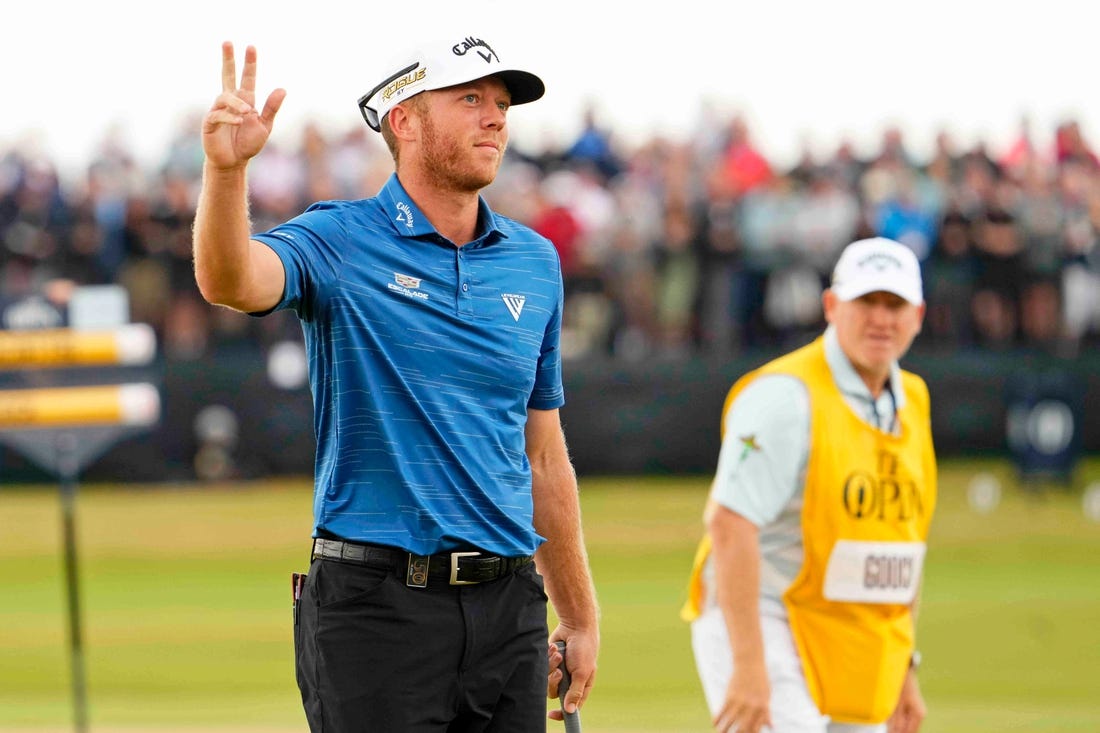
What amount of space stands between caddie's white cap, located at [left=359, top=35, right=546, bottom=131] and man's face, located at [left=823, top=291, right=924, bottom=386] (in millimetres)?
1660

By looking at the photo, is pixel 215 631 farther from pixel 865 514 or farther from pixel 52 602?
pixel 865 514

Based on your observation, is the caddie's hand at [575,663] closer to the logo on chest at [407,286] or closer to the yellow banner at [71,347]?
the logo on chest at [407,286]

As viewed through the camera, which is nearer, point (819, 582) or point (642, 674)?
point (819, 582)

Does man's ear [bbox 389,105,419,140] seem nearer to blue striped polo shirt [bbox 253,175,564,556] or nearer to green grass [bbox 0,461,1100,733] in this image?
blue striped polo shirt [bbox 253,175,564,556]

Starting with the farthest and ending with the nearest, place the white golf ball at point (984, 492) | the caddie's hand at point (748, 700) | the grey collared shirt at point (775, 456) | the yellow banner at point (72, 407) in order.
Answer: the white golf ball at point (984, 492)
the yellow banner at point (72, 407)
the grey collared shirt at point (775, 456)
the caddie's hand at point (748, 700)

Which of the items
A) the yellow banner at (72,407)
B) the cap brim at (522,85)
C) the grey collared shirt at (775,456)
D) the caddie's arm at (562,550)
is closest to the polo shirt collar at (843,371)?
the grey collared shirt at (775,456)

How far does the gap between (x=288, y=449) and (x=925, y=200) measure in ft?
22.5

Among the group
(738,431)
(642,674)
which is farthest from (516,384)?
(642,674)

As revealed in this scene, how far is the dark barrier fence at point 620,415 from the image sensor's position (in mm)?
19625

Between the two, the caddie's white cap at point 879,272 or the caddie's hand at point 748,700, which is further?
the caddie's white cap at point 879,272

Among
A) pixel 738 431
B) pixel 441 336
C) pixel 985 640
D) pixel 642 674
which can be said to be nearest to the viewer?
pixel 441 336

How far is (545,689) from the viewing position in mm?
4617

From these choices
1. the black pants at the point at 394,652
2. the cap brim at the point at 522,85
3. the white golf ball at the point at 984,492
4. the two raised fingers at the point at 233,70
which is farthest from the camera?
the white golf ball at the point at 984,492

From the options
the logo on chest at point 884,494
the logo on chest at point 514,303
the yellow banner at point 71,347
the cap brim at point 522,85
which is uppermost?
the cap brim at point 522,85
